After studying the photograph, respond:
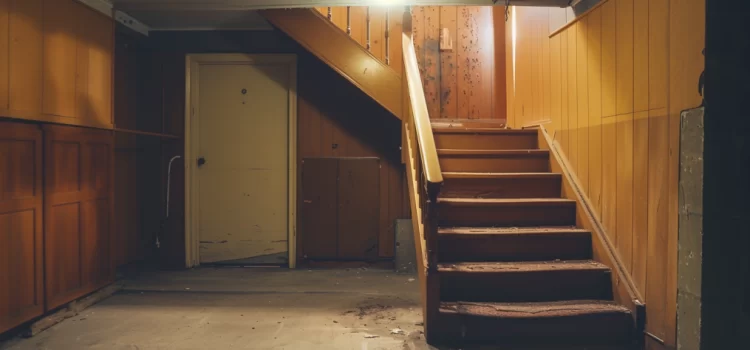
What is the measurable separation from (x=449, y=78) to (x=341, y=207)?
199 centimetres

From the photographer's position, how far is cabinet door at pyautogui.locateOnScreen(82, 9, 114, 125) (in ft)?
12.1

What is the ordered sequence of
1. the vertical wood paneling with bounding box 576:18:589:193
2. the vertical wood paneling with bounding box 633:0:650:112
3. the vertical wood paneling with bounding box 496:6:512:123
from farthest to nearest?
the vertical wood paneling with bounding box 496:6:512:123 < the vertical wood paneling with bounding box 576:18:589:193 < the vertical wood paneling with bounding box 633:0:650:112

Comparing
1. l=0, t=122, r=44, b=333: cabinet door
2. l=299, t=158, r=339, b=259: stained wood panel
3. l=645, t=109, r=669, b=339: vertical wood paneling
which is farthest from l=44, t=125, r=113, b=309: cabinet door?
l=645, t=109, r=669, b=339: vertical wood paneling

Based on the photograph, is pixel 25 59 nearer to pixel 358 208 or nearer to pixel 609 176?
pixel 358 208

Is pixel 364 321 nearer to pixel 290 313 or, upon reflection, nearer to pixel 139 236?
pixel 290 313

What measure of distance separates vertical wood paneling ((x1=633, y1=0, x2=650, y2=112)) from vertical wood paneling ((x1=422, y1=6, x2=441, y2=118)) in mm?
2808

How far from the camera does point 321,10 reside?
14.4 feet

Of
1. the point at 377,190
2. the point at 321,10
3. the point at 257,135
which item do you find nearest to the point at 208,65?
the point at 257,135

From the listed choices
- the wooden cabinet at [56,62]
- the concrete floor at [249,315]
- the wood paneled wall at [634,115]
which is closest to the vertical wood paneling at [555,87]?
the wood paneled wall at [634,115]

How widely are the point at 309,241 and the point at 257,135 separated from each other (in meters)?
1.30

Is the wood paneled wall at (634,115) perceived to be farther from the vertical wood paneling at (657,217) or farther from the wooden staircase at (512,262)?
the wooden staircase at (512,262)

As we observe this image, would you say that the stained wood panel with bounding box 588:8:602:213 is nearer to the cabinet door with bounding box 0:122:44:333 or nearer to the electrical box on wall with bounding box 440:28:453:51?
the electrical box on wall with bounding box 440:28:453:51

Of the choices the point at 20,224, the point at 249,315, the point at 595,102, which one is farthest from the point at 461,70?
the point at 20,224

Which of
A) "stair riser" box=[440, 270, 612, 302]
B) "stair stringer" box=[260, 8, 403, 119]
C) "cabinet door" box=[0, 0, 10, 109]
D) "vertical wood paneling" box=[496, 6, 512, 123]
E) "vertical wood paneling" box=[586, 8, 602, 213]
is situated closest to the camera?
"cabinet door" box=[0, 0, 10, 109]
